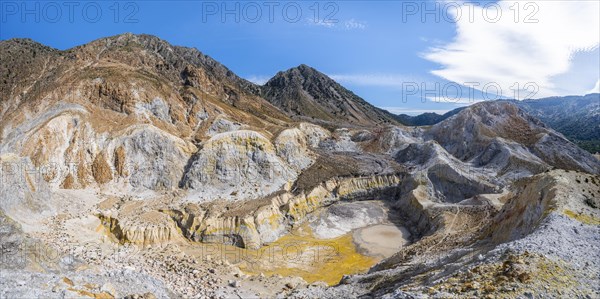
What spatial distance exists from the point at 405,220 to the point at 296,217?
43.7 feet

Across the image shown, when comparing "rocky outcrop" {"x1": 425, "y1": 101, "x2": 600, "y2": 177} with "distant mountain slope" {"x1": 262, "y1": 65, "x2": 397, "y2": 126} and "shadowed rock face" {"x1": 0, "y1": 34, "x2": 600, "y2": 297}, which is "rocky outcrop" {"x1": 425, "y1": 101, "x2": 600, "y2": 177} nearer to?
"shadowed rock face" {"x1": 0, "y1": 34, "x2": 600, "y2": 297}

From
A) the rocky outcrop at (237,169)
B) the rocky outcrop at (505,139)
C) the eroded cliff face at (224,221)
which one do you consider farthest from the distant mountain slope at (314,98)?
the eroded cliff face at (224,221)

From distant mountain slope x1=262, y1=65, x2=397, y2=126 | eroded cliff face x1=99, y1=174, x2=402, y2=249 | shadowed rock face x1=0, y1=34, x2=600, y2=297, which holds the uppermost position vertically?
distant mountain slope x1=262, y1=65, x2=397, y2=126

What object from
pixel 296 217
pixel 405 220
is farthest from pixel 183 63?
pixel 405 220

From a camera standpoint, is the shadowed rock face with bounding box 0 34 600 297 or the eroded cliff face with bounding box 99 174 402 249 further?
the eroded cliff face with bounding box 99 174 402 249

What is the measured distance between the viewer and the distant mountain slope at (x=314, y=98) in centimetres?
14488

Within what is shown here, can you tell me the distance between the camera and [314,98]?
16025 centimetres

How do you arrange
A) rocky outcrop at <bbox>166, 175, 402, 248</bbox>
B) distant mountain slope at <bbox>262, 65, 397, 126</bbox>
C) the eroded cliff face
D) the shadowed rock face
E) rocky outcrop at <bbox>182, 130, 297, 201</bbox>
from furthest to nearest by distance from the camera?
distant mountain slope at <bbox>262, 65, 397, 126</bbox>
rocky outcrop at <bbox>182, 130, 297, 201</bbox>
rocky outcrop at <bbox>166, 175, 402, 248</bbox>
the eroded cliff face
the shadowed rock face

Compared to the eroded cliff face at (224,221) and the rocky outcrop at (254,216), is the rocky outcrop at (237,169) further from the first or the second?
the rocky outcrop at (254,216)

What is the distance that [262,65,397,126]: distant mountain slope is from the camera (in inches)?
5704

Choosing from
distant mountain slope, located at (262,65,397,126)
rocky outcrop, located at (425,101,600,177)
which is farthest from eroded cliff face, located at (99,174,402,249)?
distant mountain slope, located at (262,65,397,126)

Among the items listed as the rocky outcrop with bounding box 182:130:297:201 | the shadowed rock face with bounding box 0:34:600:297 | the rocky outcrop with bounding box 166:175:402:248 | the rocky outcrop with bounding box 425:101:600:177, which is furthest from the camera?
the rocky outcrop with bounding box 425:101:600:177

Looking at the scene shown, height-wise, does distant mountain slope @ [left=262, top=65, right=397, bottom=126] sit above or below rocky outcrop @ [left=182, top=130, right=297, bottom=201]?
above

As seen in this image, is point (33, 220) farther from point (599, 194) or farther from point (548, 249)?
point (599, 194)
